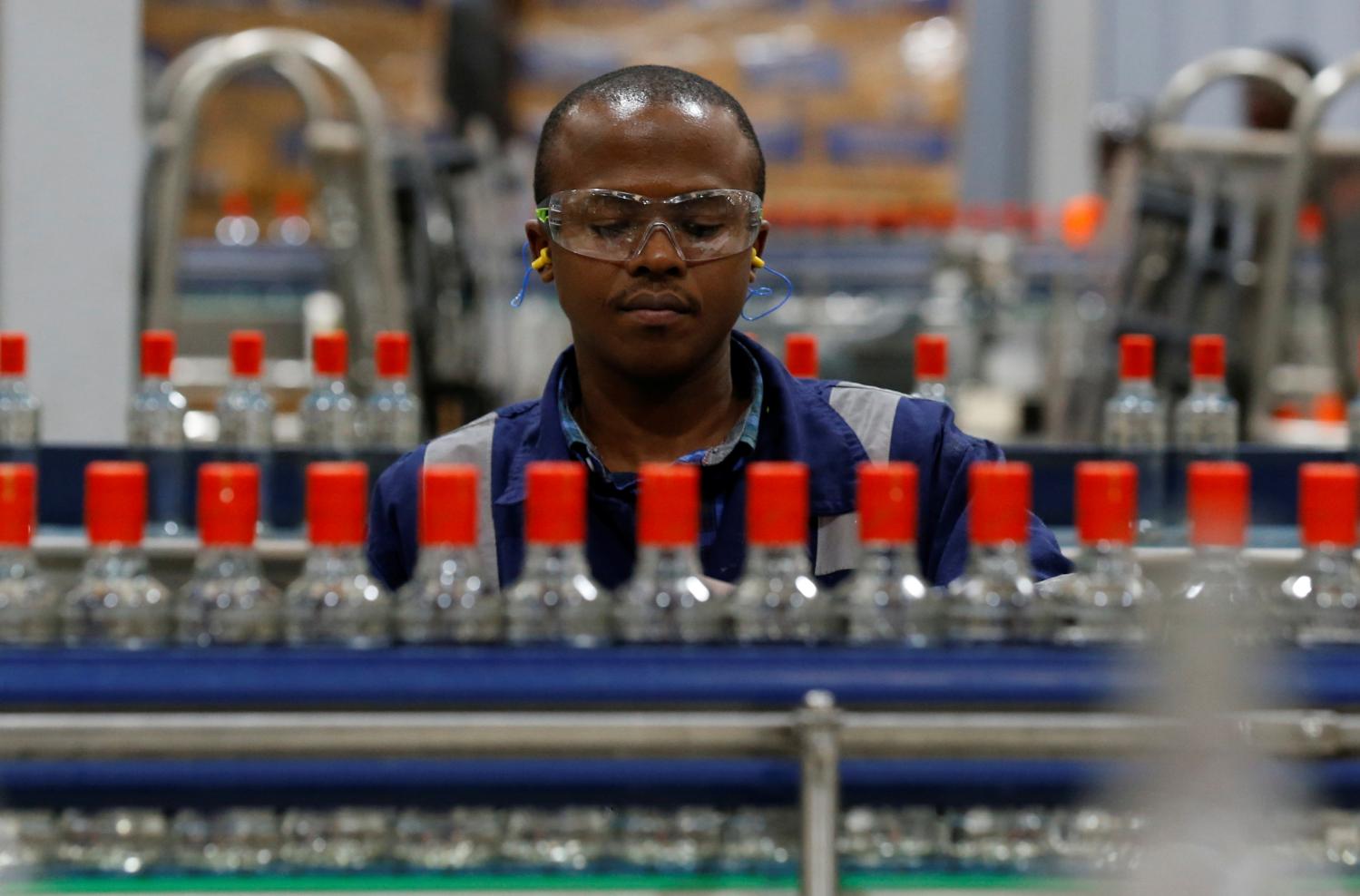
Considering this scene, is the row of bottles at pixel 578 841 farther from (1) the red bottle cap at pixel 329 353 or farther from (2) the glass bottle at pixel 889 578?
(1) the red bottle cap at pixel 329 353

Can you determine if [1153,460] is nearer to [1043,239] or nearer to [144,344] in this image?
[144,344]

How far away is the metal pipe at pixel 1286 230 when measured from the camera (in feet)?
14.8

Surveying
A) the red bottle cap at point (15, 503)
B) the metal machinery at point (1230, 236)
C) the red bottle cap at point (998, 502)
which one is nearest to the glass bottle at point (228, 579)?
the red bottle cap at point (15, 503)

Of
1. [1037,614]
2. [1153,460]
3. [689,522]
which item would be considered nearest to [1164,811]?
[1037,614]

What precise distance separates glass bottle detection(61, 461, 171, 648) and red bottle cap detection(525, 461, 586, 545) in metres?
0.27

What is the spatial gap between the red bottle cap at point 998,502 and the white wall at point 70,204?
291 cm

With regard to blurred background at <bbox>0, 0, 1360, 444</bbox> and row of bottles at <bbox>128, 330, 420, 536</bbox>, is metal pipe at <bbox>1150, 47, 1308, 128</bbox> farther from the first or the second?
row of bottles at <bbox>128, 330, 420, 536</bbox>

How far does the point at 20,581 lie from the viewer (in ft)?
4.17

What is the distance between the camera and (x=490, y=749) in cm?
110

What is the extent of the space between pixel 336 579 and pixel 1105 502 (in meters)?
0.52

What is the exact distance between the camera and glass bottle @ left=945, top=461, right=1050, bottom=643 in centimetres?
123

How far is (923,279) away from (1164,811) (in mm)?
5166

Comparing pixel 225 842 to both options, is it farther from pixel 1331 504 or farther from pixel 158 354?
pixel 158 354

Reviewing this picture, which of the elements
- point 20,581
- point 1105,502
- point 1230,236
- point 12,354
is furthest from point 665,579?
point 1230,236
